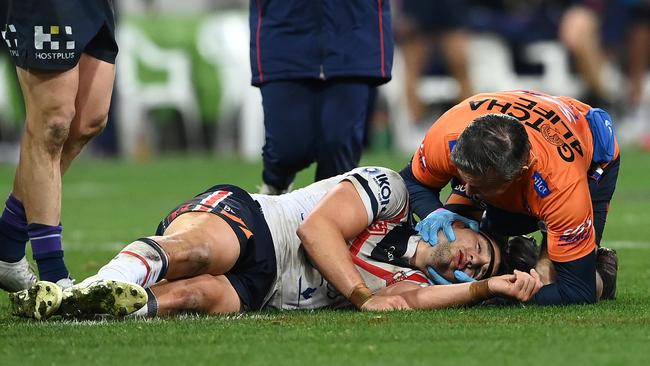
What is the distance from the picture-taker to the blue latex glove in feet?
18.4

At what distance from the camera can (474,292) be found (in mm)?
5336

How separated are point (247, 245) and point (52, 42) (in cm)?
111

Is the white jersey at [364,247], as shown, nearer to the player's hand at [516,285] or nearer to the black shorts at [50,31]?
the player's hand at [516,285]

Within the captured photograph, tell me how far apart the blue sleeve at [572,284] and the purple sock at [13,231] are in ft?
7.18

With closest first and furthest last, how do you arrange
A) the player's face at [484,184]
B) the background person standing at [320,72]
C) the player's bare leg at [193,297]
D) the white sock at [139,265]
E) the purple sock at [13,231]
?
the white sock at [139,265] → the player's bare leg at [193,297] → the player's face at [484,184] → the purple sock at [13,231] → the background person standing at [320,72]

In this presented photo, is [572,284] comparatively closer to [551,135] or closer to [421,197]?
[551,135]

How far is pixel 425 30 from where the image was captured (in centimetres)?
1520

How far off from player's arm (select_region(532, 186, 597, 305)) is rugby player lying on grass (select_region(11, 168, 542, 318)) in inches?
3.8

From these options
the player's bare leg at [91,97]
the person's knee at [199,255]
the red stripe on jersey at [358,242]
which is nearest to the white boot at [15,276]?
the player's bare leg at [91,97]

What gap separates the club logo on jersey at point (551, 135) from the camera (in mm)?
5434

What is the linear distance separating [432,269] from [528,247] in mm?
491

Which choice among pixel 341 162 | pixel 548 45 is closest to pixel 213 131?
pixel 548 45

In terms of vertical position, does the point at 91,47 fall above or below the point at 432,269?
above

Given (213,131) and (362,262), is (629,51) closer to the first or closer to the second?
(213,131)
